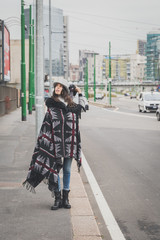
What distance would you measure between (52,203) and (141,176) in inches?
114

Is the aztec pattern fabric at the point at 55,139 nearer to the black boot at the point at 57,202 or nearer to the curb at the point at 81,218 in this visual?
the black boot at the point at 57,202

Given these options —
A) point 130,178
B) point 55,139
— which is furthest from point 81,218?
point 130,178

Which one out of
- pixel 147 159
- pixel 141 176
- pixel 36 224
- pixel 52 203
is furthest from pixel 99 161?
pixel 36 224

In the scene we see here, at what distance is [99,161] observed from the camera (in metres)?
10.1

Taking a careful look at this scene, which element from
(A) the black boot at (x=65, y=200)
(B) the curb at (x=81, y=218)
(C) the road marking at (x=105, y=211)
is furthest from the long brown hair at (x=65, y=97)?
(C) the road marking at (x=105, y=211)

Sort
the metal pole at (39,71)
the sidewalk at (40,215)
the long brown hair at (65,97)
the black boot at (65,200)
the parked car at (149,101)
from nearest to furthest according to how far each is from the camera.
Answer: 1. the sidewalk at (40,215)
2. the long brown hair at (65,97)
3. the black boot at (65,200)
4. the metal pole at (39,71)
5. the parked car at (149,101)

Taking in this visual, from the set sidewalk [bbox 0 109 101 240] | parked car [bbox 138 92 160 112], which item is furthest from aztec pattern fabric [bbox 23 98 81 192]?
parked car [bbox 138 92 160 112]

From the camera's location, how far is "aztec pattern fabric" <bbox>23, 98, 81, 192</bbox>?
17.6 feet

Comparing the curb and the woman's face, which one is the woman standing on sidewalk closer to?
the woman's face

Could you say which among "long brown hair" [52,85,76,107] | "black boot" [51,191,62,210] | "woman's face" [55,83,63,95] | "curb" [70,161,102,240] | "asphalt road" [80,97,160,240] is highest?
"woman's face" [55,83,63,95]

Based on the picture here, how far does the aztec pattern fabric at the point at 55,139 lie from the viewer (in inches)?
212

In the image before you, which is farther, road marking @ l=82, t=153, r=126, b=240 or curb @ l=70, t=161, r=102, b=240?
road marking @ l=82, t=153, r=126, b=240

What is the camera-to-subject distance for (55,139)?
212 inches

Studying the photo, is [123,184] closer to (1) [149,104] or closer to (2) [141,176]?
(2) [141,176]
